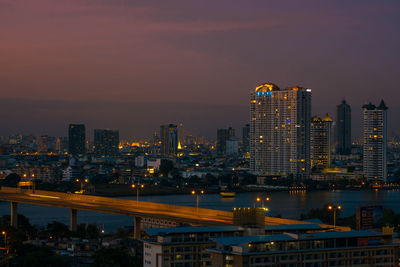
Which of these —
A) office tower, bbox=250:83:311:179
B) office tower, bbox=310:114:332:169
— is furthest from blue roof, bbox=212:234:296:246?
office tower, bbox=310:114:332:169

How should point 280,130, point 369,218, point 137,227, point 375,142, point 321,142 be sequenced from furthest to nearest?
point 321,142 → point 375,142 → point 280,130 → point 137,227 → point 369,218

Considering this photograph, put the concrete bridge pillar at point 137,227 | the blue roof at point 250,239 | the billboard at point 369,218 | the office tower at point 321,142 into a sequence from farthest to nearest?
1. the office tower at point 321,142
2. the concrete bridge pillar at point 137,227
3. the billboard at point 369,218
4. the blue roof at point 250,239

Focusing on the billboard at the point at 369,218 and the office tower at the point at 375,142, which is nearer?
the billboard at the point at 369,218

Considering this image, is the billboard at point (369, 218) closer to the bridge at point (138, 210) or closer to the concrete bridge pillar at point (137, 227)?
the bridge at point (138, 210)

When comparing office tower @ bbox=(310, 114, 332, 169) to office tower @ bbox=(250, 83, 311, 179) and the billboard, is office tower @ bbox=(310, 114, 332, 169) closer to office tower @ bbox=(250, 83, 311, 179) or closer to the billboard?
office tower @ bbox=(250, 83, 311, 179)

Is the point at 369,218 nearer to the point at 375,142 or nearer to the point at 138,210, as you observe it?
the point at 138,210

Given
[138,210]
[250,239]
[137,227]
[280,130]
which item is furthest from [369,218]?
[280,130]

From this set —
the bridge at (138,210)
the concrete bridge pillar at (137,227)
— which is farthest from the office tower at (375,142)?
the concrete bridge pillar at (137,227)
